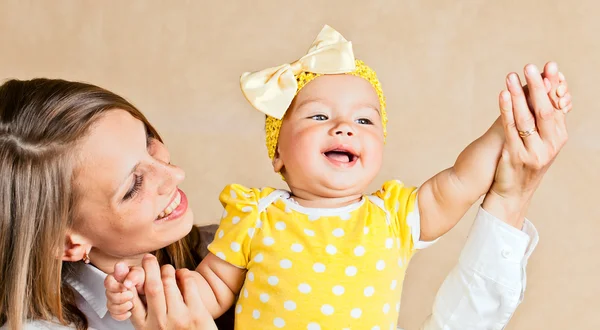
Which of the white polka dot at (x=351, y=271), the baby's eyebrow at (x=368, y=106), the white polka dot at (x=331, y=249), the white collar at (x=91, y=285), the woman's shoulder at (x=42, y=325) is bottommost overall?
the woman's shoulder at (x=42, y=325)

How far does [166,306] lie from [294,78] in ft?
1.49

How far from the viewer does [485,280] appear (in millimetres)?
1577

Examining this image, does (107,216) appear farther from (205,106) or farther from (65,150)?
(205,106)

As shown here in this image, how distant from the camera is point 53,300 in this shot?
1.61 meters

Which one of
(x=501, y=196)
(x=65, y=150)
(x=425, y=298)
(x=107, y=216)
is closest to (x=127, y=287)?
(x=107, y=216)

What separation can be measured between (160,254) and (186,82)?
5.29ft

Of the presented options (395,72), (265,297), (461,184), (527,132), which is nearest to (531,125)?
(527,132)

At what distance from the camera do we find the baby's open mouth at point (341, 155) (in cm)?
153

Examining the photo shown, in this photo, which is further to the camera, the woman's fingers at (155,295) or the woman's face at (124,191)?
the woman's face at (124,191)

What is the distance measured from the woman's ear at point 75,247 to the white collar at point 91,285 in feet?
0.23

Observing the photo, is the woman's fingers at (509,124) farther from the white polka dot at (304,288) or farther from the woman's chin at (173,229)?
the woman's chin at (173,229)

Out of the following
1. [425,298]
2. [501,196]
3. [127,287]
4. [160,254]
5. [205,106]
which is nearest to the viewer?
[127,287]

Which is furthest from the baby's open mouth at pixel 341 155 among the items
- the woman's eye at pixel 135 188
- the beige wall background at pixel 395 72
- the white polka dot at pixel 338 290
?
the beige wall background at pixel 395 72

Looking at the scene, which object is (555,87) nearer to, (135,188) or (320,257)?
(320,257)
